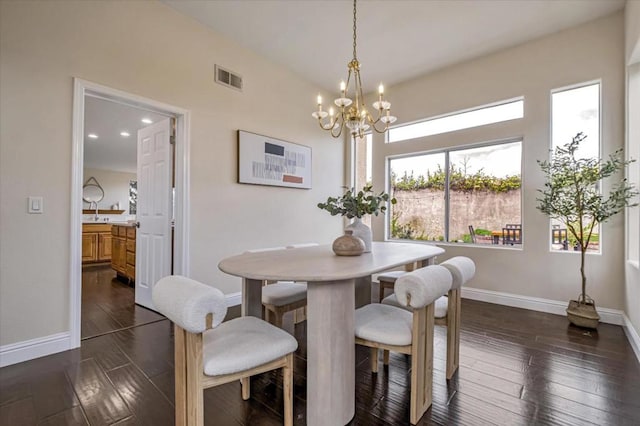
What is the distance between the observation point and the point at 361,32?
325 cm

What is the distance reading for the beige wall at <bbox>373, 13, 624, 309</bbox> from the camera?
294 centimetres

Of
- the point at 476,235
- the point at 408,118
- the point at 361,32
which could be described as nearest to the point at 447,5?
the point at 361,32

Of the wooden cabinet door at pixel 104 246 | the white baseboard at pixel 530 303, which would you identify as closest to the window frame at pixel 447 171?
the white baseboard at pixel 530 303

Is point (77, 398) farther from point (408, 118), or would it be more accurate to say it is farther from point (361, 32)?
point (408, 118)

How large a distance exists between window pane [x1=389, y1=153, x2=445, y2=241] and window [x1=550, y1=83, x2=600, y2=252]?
1280 mm

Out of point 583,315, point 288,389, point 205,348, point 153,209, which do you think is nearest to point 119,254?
point 153,209

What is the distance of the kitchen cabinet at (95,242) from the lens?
6098 millimetres

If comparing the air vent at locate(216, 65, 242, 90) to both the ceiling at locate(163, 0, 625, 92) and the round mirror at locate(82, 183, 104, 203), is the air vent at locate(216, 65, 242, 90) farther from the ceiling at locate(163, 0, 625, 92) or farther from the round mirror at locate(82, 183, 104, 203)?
the round mirror at locate(82, 183, 104, 203)

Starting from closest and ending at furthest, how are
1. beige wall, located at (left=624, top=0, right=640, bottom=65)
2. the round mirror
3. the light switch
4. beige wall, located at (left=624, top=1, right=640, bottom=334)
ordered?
the light switch, beige wall, located at (left=624, top=0, right=640, bottom=65), beige wall, located at (left=624, top=1, right=640, bottom=334), the round mirror

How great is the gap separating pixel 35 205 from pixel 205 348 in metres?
2.01

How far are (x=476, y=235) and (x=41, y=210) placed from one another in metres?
4.51

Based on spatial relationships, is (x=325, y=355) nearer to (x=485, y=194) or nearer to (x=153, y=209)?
(x=153, y=209)

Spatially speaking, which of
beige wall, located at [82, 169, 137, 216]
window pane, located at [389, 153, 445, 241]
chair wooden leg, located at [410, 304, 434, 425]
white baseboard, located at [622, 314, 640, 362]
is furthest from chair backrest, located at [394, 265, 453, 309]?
beige wall, located at [82, 169, 137, 216]

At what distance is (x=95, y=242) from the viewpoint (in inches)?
244
